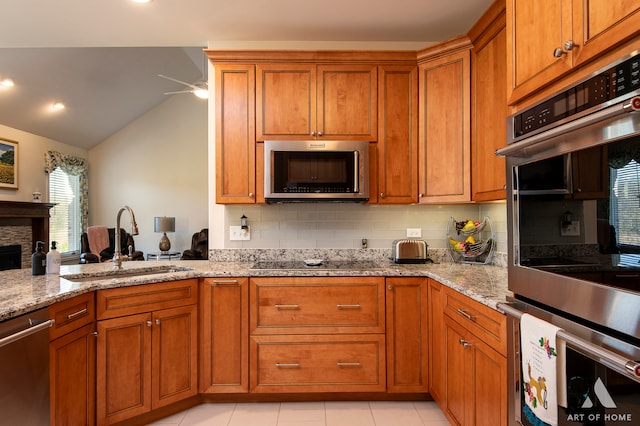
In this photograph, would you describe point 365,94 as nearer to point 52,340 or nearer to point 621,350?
point 621,350

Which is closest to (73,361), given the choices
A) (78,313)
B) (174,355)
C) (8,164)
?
(78,313)

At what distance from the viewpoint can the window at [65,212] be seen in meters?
→ 6.32

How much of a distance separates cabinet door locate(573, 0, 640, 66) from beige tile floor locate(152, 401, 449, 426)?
208 cm

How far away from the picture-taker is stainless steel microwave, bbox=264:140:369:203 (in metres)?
2.54

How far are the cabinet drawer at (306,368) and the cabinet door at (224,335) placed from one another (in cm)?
10

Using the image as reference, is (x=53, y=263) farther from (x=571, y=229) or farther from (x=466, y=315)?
(x=571, y=229)

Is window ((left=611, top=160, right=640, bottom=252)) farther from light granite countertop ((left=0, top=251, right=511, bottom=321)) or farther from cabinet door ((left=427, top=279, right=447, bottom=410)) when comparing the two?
cabinet door ((left=427, top=279, right=447, bottom=410))

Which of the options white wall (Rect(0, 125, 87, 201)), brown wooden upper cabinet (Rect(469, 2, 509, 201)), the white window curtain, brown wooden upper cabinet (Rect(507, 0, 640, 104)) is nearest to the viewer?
brown wooden upper cabinet (Rect(507, 0, 640, 104))

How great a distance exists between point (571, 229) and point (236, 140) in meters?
2.20

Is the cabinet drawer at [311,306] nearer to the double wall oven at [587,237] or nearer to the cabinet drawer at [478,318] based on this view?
the cabinet drawer at [478,318]

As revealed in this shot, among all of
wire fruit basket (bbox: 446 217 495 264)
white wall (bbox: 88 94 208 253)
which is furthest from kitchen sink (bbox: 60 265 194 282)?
white wall (bbox: 88 94 208 253)

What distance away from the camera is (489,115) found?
2.21 m

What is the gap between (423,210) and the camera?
2904 mm

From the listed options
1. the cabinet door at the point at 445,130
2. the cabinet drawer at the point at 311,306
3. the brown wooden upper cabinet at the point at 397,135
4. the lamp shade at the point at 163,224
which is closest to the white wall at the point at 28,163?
the lamp shade at the point at 163,224
